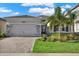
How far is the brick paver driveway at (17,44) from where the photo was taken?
43.0 ft

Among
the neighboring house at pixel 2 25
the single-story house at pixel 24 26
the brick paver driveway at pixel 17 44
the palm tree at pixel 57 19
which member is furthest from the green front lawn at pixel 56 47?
the neighboring house at pixel 2 25

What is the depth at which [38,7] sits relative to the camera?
13117 mm

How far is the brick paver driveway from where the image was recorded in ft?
43.0

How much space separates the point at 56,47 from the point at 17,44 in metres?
1.17

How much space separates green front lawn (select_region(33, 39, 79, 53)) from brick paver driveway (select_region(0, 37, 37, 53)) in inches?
8.1

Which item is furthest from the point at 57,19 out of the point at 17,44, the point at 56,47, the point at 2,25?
the point at 2,25

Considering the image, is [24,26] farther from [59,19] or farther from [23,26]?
[59,19]

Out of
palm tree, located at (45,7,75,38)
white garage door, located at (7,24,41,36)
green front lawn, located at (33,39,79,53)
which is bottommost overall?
green front lawn, located at (33,39,79,53)

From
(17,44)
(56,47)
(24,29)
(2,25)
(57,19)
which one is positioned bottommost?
(56,47)

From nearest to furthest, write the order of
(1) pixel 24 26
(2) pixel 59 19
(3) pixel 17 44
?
(2) pixel 59 19 < (3) pixel 17 44 < (1) pixel 24 26

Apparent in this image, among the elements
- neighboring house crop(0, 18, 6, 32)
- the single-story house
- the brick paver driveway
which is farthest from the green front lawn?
neighboring house crop(0, 18, 6, 32)

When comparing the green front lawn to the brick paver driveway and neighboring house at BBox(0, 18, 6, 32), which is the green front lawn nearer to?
the brick paver driveway

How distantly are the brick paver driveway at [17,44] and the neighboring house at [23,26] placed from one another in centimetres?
16

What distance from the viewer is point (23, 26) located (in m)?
13.2
